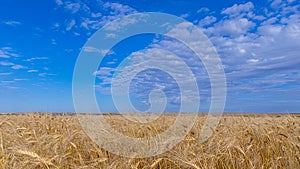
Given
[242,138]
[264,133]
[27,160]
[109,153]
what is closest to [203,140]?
[242,138]

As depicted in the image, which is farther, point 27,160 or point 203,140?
point 203,140

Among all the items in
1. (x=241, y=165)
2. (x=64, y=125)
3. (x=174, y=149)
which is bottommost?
(x=241, y=165)

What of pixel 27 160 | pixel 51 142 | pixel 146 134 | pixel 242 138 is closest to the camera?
pixel 27 160

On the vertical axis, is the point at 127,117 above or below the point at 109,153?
above

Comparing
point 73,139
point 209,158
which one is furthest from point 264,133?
point 73,139

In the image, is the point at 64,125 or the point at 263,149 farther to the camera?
the point at 64,125

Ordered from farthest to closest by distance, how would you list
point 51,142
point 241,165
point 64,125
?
point 64,125, point 51,142, point 241,165

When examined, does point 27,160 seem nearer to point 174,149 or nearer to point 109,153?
point 109,153

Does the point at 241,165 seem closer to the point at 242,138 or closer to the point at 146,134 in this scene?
the point at 242,138

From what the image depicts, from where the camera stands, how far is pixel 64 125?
278 inches

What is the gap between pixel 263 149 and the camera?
4.44 meters

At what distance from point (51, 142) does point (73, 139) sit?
635 mm

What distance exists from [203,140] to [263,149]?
3.13 feet

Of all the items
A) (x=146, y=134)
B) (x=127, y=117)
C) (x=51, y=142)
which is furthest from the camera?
(x=127, y=117)
